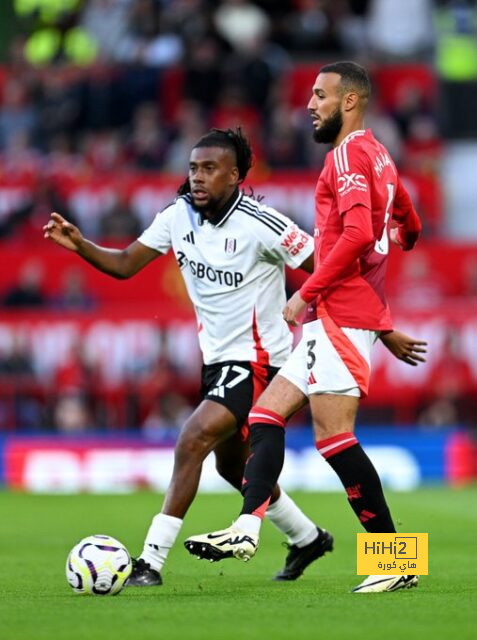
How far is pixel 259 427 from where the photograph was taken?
7.36 m

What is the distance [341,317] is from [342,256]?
379 mm

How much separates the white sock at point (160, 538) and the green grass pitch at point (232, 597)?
0.17 meters

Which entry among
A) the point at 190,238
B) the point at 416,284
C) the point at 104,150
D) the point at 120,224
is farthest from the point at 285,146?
the point at 190,238

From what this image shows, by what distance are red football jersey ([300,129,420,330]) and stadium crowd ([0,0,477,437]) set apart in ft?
35.7

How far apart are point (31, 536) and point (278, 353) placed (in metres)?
4.17

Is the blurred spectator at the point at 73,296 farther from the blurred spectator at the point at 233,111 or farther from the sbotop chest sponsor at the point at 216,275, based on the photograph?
the sbotop chest sponsor at the point at 216,275

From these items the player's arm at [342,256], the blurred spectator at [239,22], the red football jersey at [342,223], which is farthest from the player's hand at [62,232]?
the blurred spectator at [239,22]

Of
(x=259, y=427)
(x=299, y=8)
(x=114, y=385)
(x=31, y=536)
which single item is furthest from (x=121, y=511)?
(x=299, y=8)

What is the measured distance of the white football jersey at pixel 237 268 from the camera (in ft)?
26.5

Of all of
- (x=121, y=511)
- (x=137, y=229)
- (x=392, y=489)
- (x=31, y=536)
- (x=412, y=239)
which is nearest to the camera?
(x=412, y=239)

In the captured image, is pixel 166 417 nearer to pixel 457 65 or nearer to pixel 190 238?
pixel 457 65

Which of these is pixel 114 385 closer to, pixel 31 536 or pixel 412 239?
pixel 31 536

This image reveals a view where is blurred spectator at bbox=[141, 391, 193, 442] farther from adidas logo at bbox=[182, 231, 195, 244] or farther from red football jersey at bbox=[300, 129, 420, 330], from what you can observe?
red football jersey at bbox=[300, 129, 420, 330]

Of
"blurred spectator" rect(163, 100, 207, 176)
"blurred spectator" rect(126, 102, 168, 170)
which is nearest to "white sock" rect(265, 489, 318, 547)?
"blurred spectator" rect(163, 100, 207, 176)
